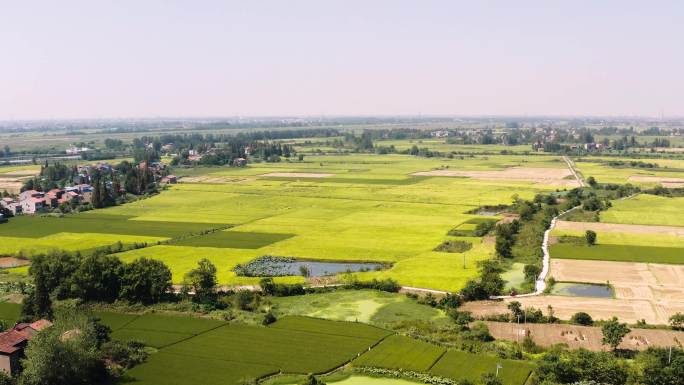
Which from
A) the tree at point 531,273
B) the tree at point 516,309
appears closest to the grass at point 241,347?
the tree at point 516,309

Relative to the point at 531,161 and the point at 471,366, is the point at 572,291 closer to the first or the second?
the point at 471,366

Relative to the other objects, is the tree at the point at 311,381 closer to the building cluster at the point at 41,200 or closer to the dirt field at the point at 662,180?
the building cluster at the point at 41,200

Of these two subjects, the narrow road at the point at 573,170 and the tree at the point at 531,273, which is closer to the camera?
the tree at the point at 531,273

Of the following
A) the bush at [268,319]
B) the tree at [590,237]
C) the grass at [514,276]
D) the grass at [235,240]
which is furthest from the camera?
the grass at [235,240]

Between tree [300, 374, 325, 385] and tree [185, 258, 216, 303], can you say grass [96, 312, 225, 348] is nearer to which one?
tree [185, 258, 216, 303]

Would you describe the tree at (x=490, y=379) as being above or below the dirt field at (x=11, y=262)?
above

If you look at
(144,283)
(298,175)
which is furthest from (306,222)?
(298,175)

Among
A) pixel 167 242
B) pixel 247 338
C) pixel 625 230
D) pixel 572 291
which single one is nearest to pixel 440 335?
pixel 247 338
